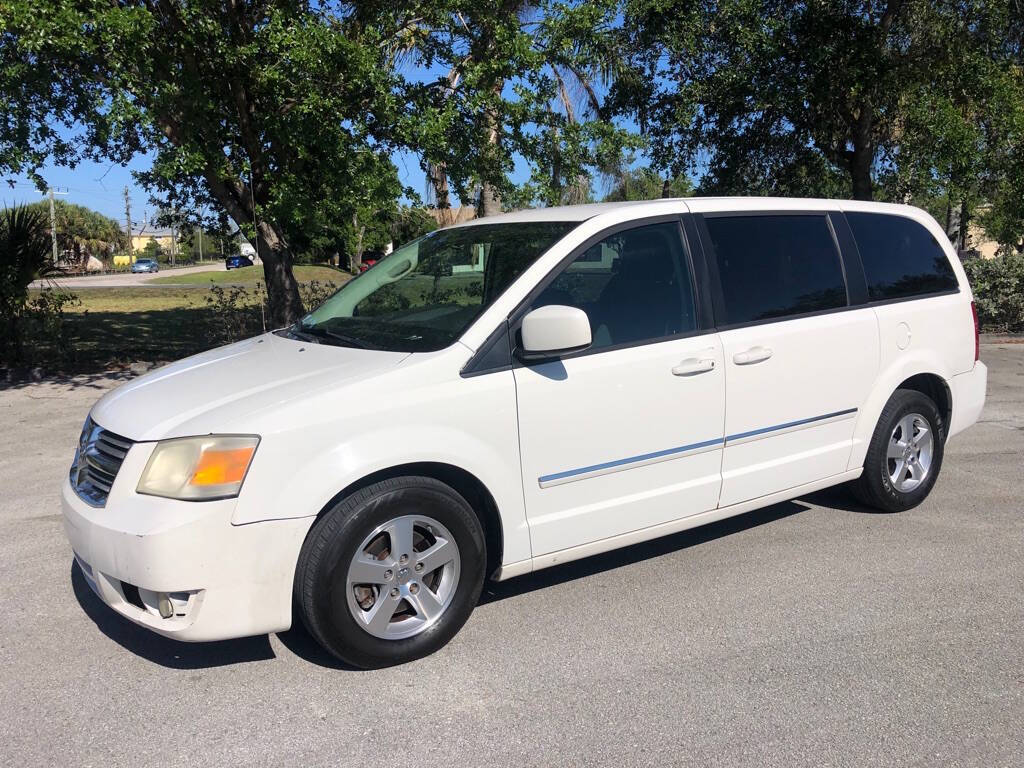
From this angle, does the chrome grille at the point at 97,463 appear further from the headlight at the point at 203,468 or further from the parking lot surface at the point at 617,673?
the parking lot surface at the point at 617,673

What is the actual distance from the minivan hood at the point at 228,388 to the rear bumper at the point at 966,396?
3.88 m

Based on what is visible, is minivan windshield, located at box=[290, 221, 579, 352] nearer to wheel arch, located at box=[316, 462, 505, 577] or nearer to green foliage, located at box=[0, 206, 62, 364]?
wheel arch, located at box=[316, 462, 505, 577]

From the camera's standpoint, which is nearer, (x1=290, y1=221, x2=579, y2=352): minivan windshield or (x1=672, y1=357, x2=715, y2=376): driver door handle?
(x1=290, y1=221, x2=579, y2=352): minivan windshield

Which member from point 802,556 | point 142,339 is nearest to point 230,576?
point 802,556

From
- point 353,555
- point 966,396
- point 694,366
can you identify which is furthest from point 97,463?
point 966,396

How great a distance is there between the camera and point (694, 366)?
13.8 ft

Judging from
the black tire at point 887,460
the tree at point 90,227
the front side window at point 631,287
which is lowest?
the black tire at point 887,460

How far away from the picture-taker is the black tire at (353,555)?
132 inches

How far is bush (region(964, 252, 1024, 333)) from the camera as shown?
570 inches

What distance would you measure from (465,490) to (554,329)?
2.63 ft

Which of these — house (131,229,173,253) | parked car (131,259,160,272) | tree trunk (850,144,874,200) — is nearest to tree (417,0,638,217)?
tree trunk (850,144,874,200)

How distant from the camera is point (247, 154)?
11047 millimetres

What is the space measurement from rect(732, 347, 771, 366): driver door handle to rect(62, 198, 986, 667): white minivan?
20 millimetres

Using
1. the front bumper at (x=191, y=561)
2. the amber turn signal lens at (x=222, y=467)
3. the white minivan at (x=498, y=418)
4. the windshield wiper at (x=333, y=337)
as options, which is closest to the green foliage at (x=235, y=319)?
the windshield wiper at (x=333, y=337)
